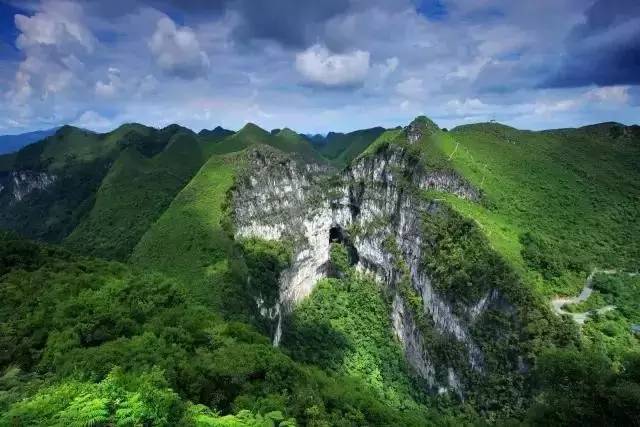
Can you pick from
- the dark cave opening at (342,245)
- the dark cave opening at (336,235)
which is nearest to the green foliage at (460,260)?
the dark cave opening at (342,245)

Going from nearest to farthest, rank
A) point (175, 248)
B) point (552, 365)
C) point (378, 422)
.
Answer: point (552, 365), point (378, 422), point (175, 248)

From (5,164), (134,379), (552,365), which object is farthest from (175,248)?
(5,164)

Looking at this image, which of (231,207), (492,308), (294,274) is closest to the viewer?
(492,308)

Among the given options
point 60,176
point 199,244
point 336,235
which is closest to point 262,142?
point 336,235

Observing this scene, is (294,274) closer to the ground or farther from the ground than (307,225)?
closer to the ground

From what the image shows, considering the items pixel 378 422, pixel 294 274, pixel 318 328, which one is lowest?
pixel 318 328

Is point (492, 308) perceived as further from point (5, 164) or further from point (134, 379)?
point (5, 164)
